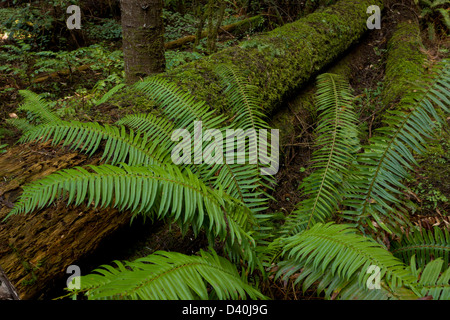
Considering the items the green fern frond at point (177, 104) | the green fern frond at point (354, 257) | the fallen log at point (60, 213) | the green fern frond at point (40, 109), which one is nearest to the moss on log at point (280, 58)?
the fallen log at point (60, 213)

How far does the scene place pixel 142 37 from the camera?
10.2 ft

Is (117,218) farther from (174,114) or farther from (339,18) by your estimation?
(339,18)

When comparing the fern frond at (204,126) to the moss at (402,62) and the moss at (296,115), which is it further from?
the moss at (402,62)

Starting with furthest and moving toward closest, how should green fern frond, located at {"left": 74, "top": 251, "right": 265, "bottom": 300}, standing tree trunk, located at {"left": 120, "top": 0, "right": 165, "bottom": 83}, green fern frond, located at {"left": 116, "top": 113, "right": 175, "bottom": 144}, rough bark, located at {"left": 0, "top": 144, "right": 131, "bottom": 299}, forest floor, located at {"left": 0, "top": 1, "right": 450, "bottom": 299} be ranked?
standing tree trunk, located at {"left": 120, "top": 0, "right": 165, "bottom": 83}, forest floor, located at {"left": 0, "top": 1, "right": 450, "bottom": 299}, green fern frond, located at {"left": 116, "top": 113, "right": 175, "bottom": 144}, rough bark, located at {"left": 0, "top": 144, "right": 131, "bottom": 299}, green fern frond, located at {"left": 74, "top": 251, "right": 265, "bottom": 300}

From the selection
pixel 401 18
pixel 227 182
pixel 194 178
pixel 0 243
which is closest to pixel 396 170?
pixel 227 182

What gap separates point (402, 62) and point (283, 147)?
215 cm

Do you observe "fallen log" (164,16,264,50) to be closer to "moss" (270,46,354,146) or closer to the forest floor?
the forest floor

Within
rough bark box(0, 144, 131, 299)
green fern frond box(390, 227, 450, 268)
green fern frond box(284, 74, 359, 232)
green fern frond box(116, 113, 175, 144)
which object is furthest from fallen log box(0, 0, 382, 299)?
green fern frond box(390, 227, 450, 268)

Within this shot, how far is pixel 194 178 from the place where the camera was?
1657 mm

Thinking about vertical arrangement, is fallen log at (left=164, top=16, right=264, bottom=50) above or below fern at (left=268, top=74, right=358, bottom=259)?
above

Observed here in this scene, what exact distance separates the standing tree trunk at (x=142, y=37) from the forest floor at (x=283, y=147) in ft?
2.30

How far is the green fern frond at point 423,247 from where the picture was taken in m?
1.81

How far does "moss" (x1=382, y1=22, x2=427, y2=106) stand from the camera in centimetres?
330

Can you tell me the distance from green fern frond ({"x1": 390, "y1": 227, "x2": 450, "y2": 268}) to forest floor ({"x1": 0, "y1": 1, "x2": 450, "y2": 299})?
148 mm
